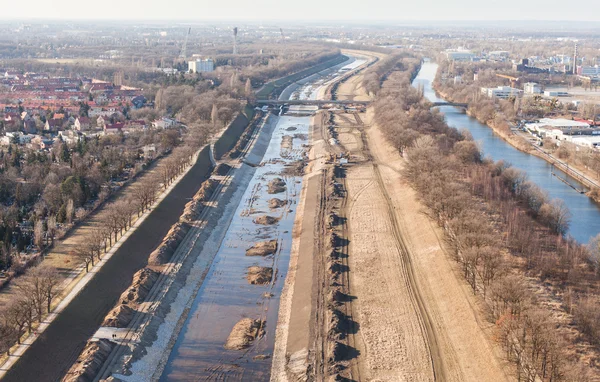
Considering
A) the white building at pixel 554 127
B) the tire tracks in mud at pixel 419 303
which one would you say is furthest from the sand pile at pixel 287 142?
the white building at pixel 554 127

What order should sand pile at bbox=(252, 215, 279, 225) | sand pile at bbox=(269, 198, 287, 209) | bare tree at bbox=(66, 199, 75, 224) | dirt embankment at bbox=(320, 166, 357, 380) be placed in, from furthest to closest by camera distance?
A: sand pile at bbox=(269, 198, 287, 209), sand pile at bbox=(252, 215, 279, 225), bare tree at bbox=(66, 199, 75, 224), dirt embankment at bbox=(320, 166, 357, 380)

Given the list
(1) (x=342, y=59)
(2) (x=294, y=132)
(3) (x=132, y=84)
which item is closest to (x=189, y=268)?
(2) (x=294, y=132)

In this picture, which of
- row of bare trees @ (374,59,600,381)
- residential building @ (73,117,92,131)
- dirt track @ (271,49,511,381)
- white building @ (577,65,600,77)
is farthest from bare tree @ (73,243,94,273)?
white building @ (577,65,600,77)

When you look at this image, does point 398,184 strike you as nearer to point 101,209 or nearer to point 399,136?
point 399,136

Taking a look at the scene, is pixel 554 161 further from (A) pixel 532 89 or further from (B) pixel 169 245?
(A) pixel 532 89

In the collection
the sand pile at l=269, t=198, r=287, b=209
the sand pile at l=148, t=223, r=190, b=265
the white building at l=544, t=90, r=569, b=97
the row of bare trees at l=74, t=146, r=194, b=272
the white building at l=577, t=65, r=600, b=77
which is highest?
the white building at l=577, t=65, r=600, b=77

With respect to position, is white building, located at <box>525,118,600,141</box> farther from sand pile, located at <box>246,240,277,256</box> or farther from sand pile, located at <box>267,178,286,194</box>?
sand pile, located at <box>246,240,277,256</box>

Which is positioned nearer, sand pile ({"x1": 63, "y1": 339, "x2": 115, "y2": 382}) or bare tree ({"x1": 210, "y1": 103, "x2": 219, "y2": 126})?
sand pile ({"x1": 63, "y1": 339, "x2": 115, "y2": 382})
